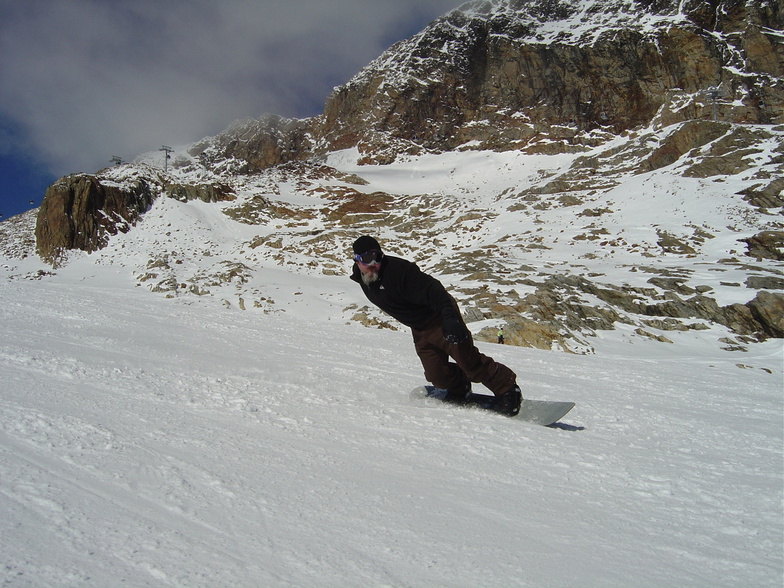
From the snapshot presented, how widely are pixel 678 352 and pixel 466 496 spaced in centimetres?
1374

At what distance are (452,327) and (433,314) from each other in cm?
47

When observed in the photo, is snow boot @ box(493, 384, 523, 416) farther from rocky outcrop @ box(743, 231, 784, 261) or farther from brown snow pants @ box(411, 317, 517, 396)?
rocky outcrop @ box(743, 231, 784, 261)

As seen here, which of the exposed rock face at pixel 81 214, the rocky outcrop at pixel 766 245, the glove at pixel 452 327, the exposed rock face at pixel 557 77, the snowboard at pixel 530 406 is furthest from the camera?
the exposed rock face at pixel 557 77

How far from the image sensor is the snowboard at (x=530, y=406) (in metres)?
3.73

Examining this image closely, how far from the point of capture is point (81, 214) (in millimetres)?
31875

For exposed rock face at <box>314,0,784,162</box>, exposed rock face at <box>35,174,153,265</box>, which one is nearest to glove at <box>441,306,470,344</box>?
exposed rock face at <box>35,174,153,265</box>

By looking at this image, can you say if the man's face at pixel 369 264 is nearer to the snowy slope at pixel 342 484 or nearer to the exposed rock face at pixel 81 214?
the snowy slope at pixel 342 484

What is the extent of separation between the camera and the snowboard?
3.73m

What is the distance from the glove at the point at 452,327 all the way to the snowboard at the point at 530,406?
71 cm

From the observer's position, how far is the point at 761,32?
213 ft

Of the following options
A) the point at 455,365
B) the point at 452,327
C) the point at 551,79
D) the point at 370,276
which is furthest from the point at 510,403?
the point at 551,79

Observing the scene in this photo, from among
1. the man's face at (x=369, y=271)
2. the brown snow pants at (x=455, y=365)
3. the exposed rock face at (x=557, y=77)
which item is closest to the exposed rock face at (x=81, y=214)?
the man's face at (x=369, y=271)

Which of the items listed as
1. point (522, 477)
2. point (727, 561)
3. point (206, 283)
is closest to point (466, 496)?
point (522, 477)

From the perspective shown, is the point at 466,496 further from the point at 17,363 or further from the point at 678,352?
the point at 678,352
